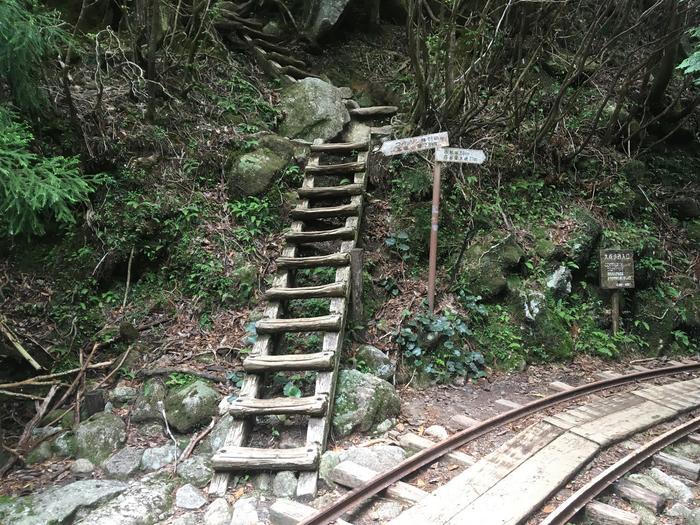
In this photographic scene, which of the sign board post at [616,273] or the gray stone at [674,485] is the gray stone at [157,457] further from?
the sign board post at [616,273]

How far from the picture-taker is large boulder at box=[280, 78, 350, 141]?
26.6 ft

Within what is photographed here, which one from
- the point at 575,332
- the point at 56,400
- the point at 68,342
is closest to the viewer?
the point at 56,400

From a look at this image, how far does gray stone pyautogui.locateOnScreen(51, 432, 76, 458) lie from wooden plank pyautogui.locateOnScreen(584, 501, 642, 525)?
4411 mm

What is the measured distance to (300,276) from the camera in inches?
248

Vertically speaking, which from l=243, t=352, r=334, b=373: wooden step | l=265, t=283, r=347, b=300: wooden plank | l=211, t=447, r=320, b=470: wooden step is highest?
l=265, t=283, r=347, b=300: wooden plank

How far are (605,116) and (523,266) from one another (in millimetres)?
4541

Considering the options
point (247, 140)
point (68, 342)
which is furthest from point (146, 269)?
point (247, 140)

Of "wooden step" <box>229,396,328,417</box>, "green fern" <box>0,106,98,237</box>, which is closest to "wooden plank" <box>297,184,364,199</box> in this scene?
"green fern" <box>0,106,98,237</box>

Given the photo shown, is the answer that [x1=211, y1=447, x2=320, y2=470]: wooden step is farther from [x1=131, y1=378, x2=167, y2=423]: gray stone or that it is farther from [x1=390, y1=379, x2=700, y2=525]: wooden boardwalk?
[x1=131, y1=378, x2=167, y2=423]: gray stone

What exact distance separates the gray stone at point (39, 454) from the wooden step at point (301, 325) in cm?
216

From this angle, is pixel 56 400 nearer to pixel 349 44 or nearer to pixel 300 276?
pixel 300 276

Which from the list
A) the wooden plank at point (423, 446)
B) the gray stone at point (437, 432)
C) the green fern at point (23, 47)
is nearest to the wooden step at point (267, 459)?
the wooden plank at point (423, 446)

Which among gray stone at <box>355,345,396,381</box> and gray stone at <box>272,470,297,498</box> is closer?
gray stone at <box>272,470,297,498</box>

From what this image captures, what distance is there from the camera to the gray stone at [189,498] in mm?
3654
